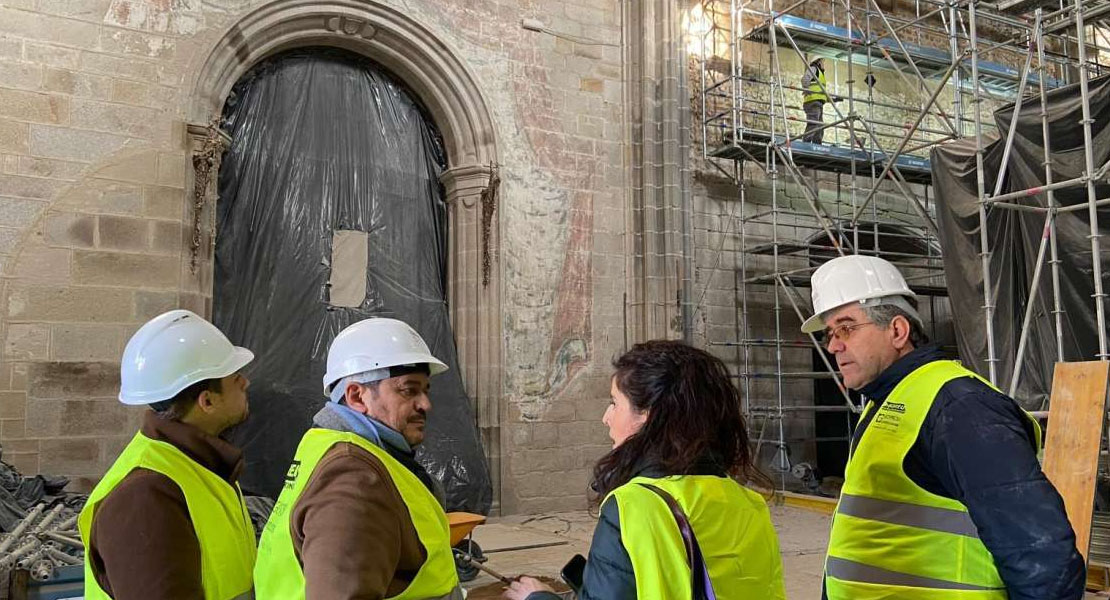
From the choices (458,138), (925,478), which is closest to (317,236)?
(458,138)

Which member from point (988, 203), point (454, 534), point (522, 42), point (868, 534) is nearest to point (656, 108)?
point (522, 42)

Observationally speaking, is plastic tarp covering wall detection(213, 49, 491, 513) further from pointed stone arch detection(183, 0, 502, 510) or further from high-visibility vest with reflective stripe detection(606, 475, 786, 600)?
high-visibility vest with reflective stripe detection(606, 475, 786, 600)

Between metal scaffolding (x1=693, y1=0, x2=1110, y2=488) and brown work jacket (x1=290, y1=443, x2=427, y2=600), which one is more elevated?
metal scaffolding (x1=693, y1=0, x2=1110, y2=488)

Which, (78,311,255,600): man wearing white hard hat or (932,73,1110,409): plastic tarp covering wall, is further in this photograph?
(932,73,1110,409): plastic tarp covering wall

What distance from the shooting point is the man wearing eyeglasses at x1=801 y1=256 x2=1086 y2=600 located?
174 centimetres

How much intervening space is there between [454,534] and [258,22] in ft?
17.3

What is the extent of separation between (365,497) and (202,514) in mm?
594

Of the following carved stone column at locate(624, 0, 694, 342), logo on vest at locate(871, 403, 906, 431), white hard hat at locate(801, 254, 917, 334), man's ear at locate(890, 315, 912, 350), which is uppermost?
carved stone column at locate(624, 0, 694, 342)

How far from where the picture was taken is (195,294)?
7402 mm

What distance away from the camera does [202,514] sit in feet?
6.79

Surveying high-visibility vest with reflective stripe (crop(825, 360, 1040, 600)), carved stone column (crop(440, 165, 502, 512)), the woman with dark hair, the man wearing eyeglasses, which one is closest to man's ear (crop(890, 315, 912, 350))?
the man wearing eyeglasses

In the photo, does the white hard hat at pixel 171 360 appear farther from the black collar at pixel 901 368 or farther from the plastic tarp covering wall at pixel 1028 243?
the plastic tarp covering wall at pixel 1028 243

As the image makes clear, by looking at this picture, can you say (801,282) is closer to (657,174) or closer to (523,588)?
(657,174)

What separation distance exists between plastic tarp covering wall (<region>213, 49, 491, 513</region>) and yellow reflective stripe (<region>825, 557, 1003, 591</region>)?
5.75 meters
